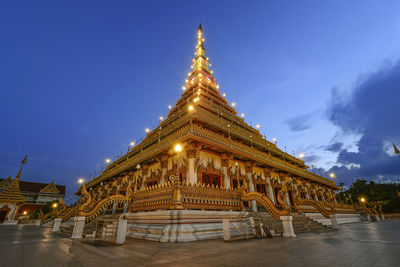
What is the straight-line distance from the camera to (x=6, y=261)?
3996 millimetres

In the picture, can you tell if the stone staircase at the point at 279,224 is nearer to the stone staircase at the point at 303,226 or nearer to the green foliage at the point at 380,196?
the stone staircase at the point at 303,226

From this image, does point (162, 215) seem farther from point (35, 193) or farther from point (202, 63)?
point (35, 193)

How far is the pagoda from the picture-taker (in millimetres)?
8070

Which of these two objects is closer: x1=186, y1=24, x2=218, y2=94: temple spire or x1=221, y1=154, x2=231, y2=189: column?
x1=221, y1=154, x2=231, y2=189: column

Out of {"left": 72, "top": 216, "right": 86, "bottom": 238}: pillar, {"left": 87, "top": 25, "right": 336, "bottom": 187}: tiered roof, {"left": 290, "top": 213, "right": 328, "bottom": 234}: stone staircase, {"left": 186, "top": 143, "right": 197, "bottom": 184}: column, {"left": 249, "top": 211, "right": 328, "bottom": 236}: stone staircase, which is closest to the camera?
A: {"left": 72, "top": 216, "right": 86, "bottom": 238}: pillar

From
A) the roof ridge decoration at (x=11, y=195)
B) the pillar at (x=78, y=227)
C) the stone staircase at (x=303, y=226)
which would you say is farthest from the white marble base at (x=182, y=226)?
the roof ridge decoration at (x=11, y=195)

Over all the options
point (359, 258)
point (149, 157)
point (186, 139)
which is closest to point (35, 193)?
point (149, 157)

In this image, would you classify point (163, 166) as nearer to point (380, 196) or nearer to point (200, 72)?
point (200, 72)

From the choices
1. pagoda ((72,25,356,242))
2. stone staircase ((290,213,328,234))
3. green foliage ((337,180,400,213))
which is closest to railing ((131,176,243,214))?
pagoda ((72,25,356,242))

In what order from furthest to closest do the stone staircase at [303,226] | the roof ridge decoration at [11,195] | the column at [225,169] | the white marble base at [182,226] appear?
the roof ridge decoration at [11,195] < the column at [225,169] < the stone staircase at [303,226] < the white marble base at [182,226]

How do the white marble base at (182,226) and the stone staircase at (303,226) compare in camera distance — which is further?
the stone staircase at (303,226)

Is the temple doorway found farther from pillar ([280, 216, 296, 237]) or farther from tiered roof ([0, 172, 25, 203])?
pillar ([280, 216, 296, 237])

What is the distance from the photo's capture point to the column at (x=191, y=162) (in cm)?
1259

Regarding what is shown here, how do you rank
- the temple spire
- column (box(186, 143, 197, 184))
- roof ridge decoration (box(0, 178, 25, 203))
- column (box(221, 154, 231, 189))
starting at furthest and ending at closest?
the temple spire < roof ridge decoration (box(0, 178, 25, 203)) < column (box(221, 154, 231, 189)) < column (box(186, 143, 197, 184))
